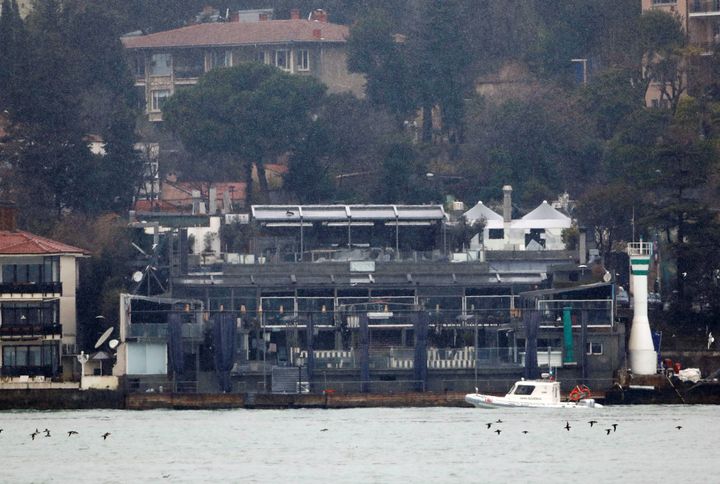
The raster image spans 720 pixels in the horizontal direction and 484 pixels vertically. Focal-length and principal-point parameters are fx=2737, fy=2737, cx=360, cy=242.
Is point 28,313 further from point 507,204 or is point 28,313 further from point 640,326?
point 507,204

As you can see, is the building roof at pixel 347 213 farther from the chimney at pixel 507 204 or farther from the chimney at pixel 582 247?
the chimney at pixel 582 247

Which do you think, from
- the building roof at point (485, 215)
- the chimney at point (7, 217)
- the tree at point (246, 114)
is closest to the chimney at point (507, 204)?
the building roof at point (485, 215)

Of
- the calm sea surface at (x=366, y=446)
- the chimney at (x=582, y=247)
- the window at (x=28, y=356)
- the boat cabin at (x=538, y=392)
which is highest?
the chimney at (x=582, y=247)

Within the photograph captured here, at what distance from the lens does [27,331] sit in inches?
4732

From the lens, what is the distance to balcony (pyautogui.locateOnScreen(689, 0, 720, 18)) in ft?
521

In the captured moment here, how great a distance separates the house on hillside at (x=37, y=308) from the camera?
395 ft

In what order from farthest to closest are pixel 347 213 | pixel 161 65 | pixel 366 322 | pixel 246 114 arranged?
pixel 161 65 < pixel 246 114 < pixel 347 213 < pixel 366 322

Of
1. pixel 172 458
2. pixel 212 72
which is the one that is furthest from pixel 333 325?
pixel 212 72

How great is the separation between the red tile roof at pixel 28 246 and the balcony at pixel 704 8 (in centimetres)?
4810

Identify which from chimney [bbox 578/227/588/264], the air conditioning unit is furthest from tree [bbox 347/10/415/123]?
the air conditioning unit

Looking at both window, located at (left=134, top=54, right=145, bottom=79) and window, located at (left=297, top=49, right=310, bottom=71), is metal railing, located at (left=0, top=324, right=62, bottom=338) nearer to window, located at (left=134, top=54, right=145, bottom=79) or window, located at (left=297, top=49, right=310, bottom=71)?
window, located at (left=297, top=49, right=310, bottom=71)

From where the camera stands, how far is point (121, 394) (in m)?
116

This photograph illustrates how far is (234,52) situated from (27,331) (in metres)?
60.0

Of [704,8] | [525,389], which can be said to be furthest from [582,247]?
[704,8]
